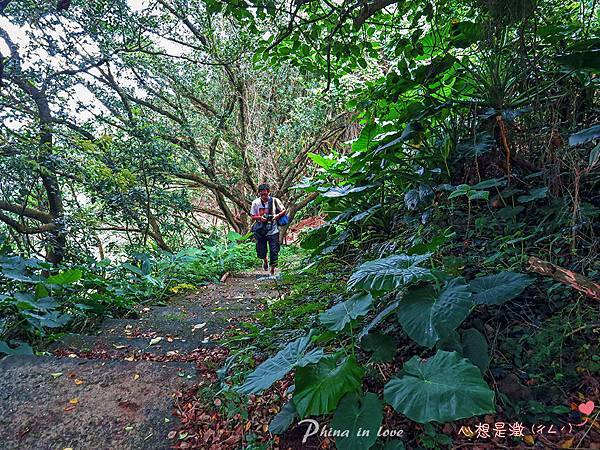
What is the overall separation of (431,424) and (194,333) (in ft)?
6.33

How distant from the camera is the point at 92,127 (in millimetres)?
4602

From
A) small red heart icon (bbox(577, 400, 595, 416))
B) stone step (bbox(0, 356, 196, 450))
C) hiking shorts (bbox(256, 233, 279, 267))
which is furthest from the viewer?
hiking shorts (bbox(256, 233, 279, 267))

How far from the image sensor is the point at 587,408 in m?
1.04

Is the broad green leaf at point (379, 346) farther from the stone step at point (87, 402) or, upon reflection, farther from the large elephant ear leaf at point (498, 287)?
the stone step at point (87, 402)

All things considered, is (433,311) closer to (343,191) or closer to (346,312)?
(346,312)

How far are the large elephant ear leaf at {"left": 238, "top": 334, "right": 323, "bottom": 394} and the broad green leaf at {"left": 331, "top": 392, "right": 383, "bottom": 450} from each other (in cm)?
17

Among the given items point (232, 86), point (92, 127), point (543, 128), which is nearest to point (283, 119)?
point (232, 86)

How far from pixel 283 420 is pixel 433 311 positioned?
639mm

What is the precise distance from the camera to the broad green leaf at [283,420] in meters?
1.21

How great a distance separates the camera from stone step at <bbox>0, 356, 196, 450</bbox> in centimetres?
152

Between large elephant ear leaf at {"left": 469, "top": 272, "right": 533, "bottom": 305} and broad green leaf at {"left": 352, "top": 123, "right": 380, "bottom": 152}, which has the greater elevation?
broad green leaf at {"left": 352, "top": 123, "right": 380, "bottom": 152}

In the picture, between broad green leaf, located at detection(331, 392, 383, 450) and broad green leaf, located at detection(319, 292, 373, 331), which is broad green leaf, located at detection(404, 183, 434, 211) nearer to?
broad green leaf, located at detection(319, 292, 373, 331)

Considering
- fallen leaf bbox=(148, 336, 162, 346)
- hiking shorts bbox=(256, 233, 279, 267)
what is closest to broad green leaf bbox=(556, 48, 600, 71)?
fallen leaf bbox=(148, 336, 162, 346)

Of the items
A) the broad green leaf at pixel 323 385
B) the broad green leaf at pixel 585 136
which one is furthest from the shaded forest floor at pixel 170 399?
the broad green leaf at pixel 585 136
